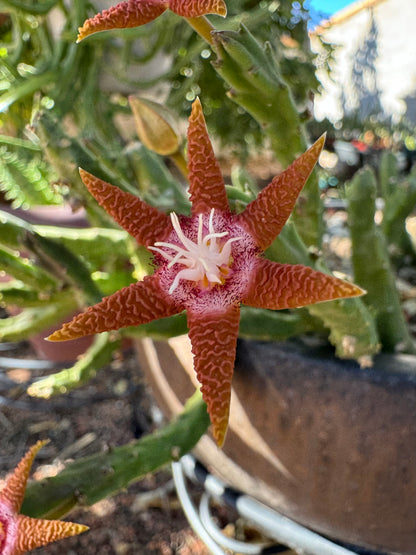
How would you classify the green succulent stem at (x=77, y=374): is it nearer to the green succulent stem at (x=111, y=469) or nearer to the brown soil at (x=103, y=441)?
the green succulent stem at (x=111, y=469)

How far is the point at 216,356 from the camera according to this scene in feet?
1.00

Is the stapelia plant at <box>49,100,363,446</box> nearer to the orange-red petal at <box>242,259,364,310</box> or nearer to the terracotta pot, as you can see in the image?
the orange-red petal at <box>242,259,364,310</box>

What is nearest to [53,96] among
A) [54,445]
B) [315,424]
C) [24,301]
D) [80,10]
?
[80,10]

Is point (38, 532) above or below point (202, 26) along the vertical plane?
below

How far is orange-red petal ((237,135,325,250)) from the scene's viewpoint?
1.02ft

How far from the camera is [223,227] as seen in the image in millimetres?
377

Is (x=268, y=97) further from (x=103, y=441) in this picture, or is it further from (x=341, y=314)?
(x=103, y=441)

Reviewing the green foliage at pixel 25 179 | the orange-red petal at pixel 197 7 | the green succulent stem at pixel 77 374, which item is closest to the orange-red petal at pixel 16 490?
the green succulent stem at pixel 77 374

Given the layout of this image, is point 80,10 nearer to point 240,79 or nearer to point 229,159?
point 240,79

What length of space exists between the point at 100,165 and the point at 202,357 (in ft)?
0.85

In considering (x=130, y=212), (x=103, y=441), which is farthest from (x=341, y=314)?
(x=103, y=441)

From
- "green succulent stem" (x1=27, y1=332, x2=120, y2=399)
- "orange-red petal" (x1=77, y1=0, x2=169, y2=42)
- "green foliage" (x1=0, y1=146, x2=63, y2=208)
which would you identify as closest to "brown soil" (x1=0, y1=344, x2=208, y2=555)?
"green succulent stem" (x1=27, y1=332, x2=120, y2=399)

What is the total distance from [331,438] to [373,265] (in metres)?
0.21

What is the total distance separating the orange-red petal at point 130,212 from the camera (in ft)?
1.15
